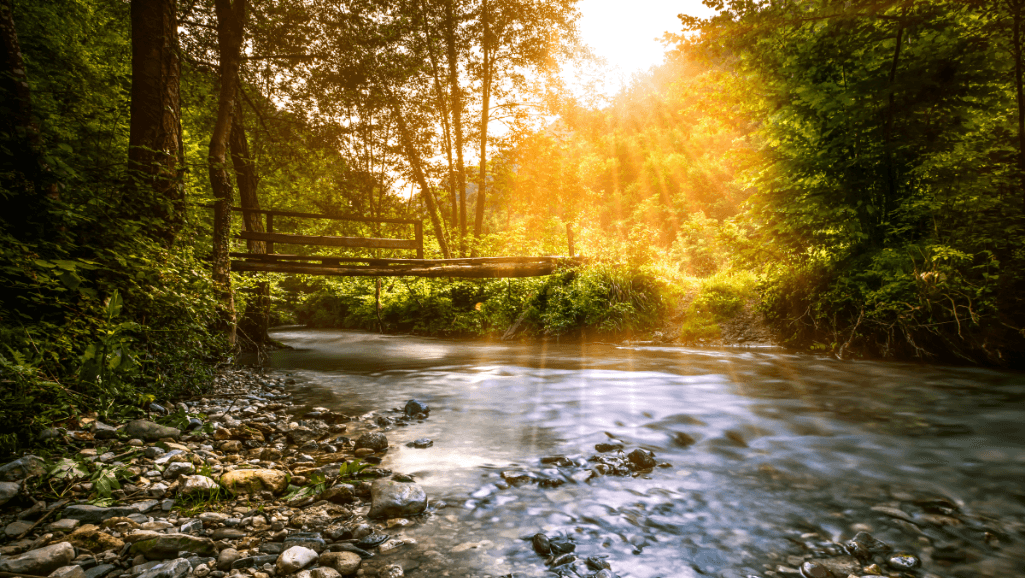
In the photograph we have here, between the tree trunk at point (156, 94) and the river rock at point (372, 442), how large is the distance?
12.0 feet

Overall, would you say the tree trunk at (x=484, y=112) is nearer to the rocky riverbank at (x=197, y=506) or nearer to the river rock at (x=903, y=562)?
the rocky riverbank at (x=197, y=506)

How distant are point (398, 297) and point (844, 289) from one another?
15398mm

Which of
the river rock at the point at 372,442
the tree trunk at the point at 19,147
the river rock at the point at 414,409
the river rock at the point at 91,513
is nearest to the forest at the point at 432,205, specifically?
the tree trunk at the point at 19,147

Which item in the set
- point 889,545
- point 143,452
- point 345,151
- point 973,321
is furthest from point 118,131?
point 973,321

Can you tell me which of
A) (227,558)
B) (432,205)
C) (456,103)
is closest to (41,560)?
(227,558)

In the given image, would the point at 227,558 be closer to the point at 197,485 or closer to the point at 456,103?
the point at 197,485

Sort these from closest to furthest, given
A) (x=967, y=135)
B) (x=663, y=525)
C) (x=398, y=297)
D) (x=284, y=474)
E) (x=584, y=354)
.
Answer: (x=663, y=525) → (x=284, y=474) → (x=967, y=135) → (x=584, y=354) → (x=398, y=297)

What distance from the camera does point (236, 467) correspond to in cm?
357

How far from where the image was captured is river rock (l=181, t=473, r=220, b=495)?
3025 mm

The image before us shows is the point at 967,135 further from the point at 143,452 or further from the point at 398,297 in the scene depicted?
the point at 398,297

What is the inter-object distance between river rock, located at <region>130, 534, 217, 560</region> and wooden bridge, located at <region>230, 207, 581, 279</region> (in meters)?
9.49

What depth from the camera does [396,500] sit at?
10.3 feet

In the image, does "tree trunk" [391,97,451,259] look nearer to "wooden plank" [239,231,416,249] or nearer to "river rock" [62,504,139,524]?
"wooden plank" [239,231,416,249]

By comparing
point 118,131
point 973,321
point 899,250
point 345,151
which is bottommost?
point 973,321
